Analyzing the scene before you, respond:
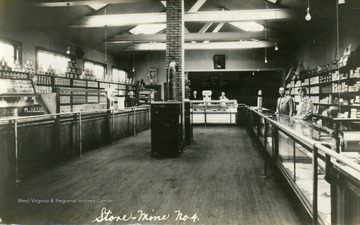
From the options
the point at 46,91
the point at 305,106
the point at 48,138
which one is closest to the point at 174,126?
the point at 48,138

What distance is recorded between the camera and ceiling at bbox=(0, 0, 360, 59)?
28.5 feet

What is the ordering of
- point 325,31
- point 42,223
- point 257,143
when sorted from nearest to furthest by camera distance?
point 42,223
point 257,143
point 325,31

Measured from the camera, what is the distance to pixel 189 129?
8.12 metres

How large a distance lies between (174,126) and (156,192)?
2.58 m

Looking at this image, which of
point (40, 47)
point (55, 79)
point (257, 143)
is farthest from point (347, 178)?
point (40, 47)

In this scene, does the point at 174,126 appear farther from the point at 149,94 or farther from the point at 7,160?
the point at 149,94

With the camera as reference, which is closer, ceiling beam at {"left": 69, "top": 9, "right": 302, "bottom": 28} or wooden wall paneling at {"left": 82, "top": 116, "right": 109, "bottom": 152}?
wooden wall paneling at {"left": 82, "top": 116, "right": 109, "bottom": 152}

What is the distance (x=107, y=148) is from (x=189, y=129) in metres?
2.08

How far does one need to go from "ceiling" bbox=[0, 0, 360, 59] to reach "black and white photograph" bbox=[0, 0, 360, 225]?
0.05m

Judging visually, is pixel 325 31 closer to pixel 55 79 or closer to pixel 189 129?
pixel 189 129
